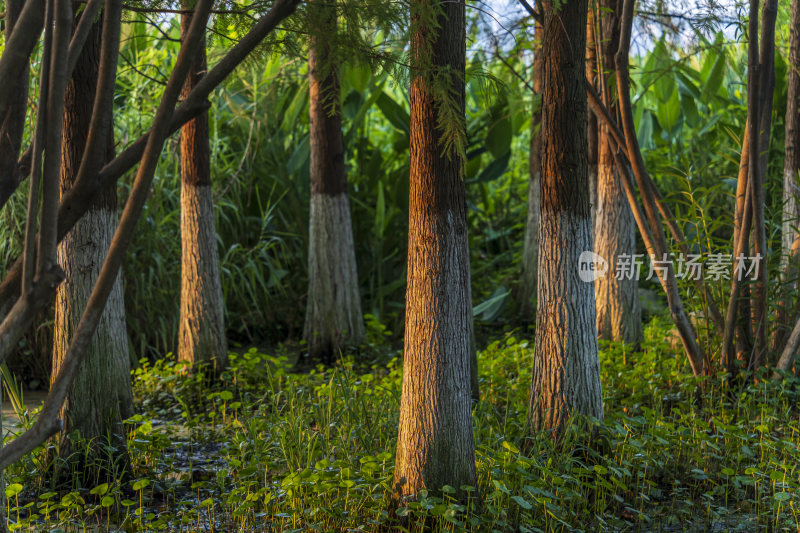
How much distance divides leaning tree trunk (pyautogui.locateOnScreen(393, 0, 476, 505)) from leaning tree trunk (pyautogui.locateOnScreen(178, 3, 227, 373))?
291 cm

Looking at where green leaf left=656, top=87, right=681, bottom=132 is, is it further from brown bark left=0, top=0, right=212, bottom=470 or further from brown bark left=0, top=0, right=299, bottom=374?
brown bark left=0, top=0, right=212, bottom=470

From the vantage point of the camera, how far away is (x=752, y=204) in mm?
4754

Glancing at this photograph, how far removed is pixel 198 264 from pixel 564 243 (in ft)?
9.72

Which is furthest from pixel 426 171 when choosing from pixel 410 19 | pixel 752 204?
pixel 752 204

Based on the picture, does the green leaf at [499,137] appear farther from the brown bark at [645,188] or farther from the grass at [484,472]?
the grass at [484,472]

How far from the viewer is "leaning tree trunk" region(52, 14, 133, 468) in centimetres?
373

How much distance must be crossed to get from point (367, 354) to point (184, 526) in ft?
10.7

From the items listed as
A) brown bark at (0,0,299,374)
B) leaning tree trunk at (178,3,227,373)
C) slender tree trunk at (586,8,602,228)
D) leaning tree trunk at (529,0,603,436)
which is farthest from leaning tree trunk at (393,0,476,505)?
leaning tree trunk at (178,3,227,373)

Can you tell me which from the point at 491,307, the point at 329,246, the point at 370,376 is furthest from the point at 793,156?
the point at 329,246

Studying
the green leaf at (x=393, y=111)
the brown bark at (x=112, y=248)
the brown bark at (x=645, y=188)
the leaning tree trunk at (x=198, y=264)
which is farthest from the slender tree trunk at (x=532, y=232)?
the brown bark at (x=112, y=248)

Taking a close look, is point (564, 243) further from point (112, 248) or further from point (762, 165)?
point (112, 248)

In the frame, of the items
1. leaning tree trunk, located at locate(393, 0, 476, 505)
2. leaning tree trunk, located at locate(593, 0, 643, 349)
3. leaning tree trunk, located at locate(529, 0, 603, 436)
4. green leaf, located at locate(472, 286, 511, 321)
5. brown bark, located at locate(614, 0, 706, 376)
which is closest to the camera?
leaning tree trunk, located at locate(393, 0, 476, 505)

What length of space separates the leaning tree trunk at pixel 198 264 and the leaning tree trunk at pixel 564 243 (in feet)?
9.08

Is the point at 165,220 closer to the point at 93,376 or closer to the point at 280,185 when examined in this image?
the point at 280,185
